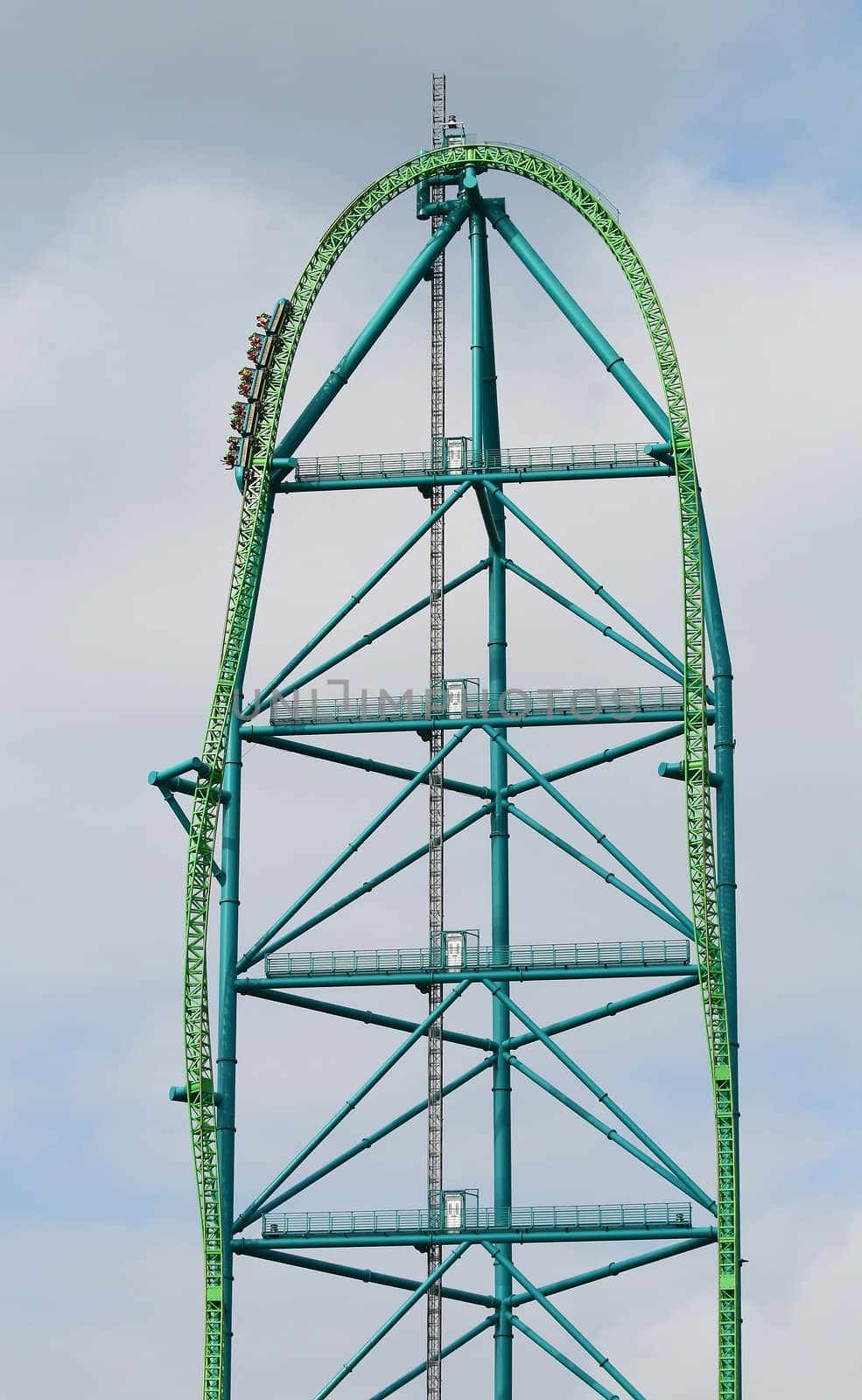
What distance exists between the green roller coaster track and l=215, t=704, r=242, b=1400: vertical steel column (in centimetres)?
22

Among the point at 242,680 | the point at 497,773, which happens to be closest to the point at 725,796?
the point at 497,773

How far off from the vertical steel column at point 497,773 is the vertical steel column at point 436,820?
48.4 inches

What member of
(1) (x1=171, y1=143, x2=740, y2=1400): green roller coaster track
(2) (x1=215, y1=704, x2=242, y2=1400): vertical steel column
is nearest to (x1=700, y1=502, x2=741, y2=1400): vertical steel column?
(1) (x1=171, y1=143, x2=740, y2=1400): green roller coaster track

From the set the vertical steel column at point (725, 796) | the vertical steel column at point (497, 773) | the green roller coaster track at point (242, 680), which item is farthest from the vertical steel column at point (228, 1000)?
the vertical steel column at point (725, 796)

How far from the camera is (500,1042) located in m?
94.4

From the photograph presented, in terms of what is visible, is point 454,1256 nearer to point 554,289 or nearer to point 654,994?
point 654,994

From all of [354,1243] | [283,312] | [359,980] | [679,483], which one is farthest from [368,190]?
[354,1243]

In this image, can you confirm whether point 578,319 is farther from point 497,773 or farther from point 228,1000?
point 228,1000

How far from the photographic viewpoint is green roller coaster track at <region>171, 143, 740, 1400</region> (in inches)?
3536

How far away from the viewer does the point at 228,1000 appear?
305 feet

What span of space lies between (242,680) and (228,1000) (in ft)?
25.5

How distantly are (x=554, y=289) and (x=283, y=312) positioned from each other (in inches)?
270

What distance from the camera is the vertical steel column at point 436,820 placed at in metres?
91.7

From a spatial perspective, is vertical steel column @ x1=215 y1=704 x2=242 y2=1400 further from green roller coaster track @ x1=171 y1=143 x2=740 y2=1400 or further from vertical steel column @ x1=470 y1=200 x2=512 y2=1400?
vertical steel column @ x1=470 y1=200 x2=512 y2=1400
